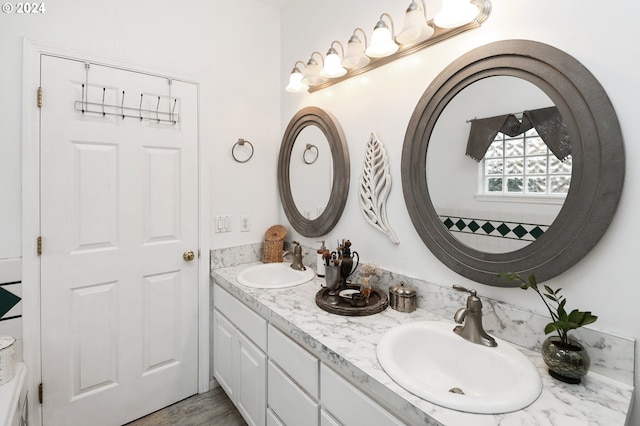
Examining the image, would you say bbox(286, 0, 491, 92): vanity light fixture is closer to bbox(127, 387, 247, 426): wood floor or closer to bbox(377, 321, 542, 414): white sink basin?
bbox(377, 321, 542, 414): white sink basin

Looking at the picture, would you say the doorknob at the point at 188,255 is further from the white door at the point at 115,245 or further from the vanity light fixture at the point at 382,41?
the vanity light fixture at the point at 382,41

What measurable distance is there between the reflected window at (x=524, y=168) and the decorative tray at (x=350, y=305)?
27.3 inches

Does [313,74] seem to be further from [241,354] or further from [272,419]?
[272,419]

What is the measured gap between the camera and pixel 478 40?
130 cm

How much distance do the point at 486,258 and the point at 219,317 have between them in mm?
1683

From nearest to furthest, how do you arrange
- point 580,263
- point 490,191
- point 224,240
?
point 580,263
point 490,191
point 224,240

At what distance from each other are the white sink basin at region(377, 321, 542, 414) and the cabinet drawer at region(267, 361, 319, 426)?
42 cm

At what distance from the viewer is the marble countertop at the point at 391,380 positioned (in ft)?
2.72

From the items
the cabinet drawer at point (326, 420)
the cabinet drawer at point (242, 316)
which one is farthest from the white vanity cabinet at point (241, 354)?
the cabinet drawer at point (326, 420)

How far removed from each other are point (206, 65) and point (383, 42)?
51.8 inches

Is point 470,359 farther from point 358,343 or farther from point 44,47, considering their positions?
point 44,47

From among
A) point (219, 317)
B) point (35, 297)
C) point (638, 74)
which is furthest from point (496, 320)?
point (35, 297)

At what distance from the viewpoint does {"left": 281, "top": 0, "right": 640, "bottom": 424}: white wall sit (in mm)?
969

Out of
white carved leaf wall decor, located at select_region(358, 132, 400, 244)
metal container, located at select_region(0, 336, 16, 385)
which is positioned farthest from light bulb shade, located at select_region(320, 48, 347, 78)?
metal container, located at select_region(0, 336, 16, 385)
